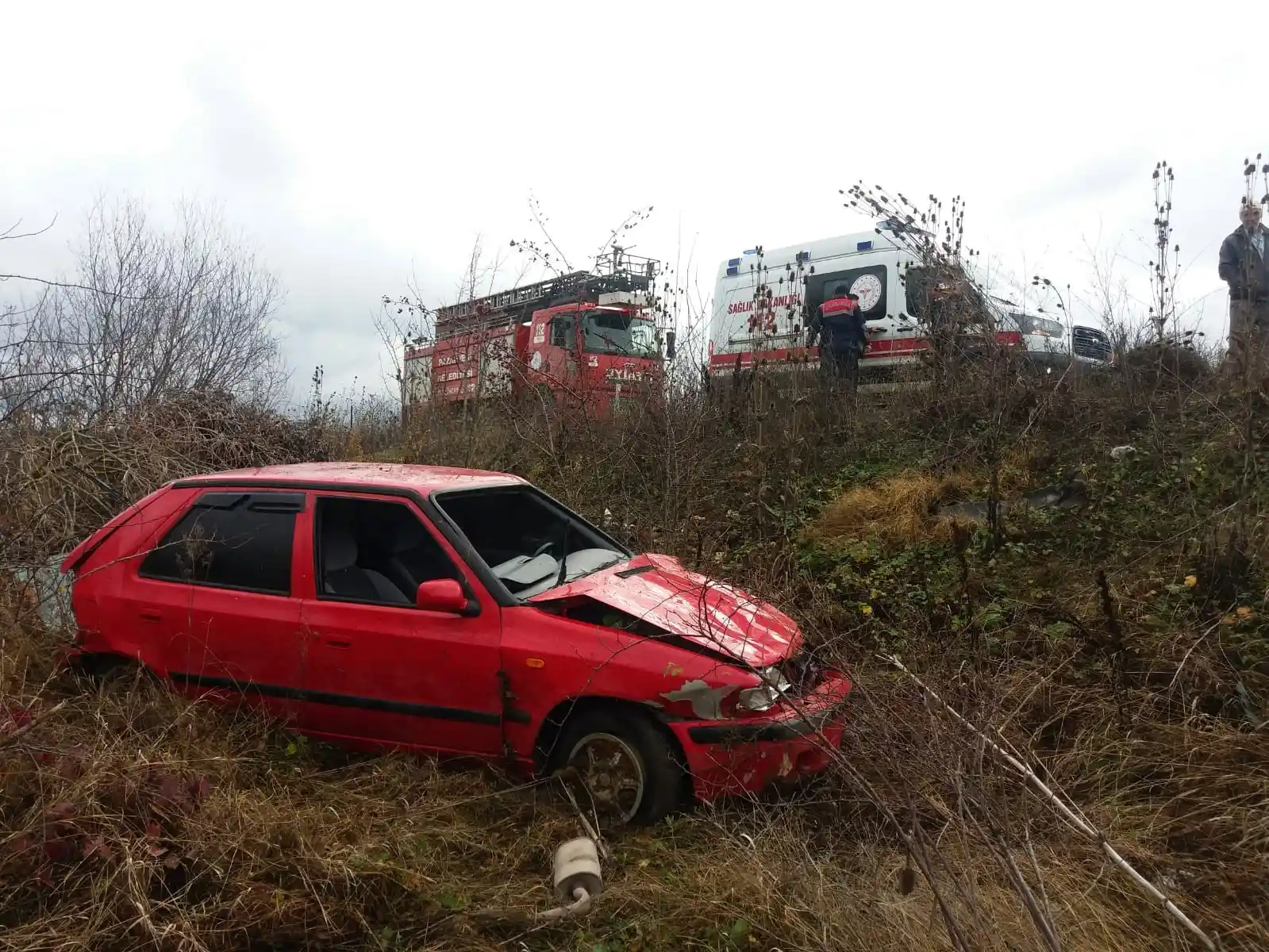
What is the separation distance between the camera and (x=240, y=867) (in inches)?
111

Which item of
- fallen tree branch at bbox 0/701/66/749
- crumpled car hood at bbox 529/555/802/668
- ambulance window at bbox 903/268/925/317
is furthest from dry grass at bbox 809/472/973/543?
fallen tree branch at bbox 0/701/66/749

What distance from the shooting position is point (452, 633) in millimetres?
3588

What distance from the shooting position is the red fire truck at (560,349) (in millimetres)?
9062

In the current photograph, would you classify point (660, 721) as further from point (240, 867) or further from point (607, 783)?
point (240, 867)

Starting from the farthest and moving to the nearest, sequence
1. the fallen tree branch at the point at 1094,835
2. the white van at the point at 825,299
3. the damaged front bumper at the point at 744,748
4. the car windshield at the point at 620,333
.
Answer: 1. the car windshield at the point at 620,333
2. the white van at the point at 825,299
3. the damaged front bumper at the point at 744,748
4. the fallen tree branch at the point at 1094,835

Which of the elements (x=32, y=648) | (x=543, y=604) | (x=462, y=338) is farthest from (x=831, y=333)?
(x=32, y=648)

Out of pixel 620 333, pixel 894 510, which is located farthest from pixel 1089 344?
pixel 620 333

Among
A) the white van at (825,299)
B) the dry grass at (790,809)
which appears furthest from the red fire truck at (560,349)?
the dry grass at (790,809)

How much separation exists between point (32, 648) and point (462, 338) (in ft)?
23.3

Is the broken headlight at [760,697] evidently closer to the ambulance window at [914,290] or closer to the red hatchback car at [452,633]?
the red hatchback car at [452,633]

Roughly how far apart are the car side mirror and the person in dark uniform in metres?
6.53

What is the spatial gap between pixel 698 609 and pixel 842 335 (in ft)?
21.5

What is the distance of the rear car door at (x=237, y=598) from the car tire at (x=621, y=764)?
4.61 ft

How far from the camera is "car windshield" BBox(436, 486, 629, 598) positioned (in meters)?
3.96
